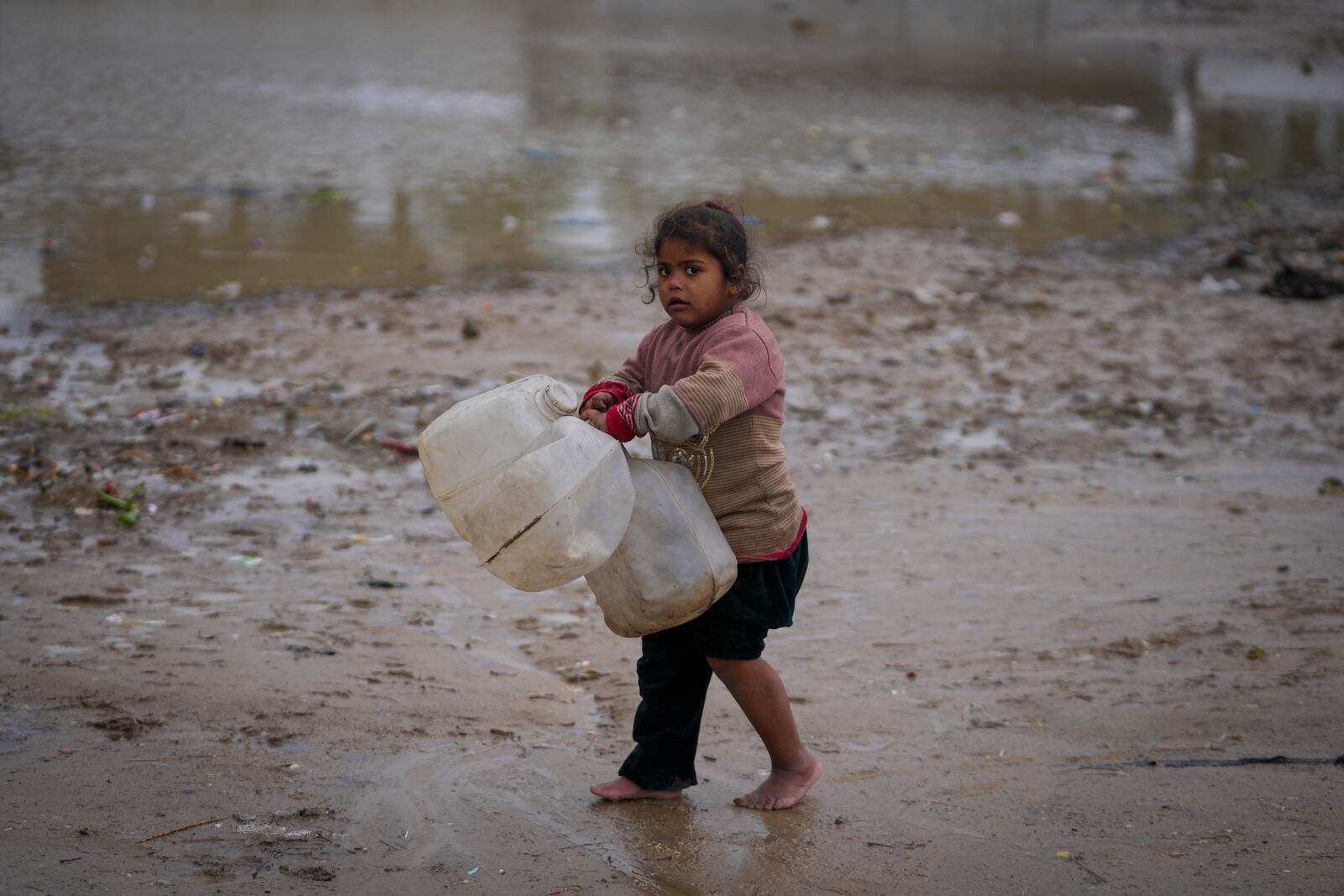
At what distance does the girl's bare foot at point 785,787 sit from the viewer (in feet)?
8.85

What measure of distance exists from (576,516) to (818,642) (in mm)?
1494

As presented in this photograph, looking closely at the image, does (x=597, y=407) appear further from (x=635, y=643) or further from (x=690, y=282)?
(x=635, y=643)

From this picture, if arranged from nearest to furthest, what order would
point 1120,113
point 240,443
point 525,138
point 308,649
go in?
point 308,649
point 240,443
point 525,138
point 1120,113

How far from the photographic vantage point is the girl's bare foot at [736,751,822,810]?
2697mm

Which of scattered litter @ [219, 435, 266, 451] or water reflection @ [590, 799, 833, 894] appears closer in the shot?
water reflection @ [590, 799, 833, 894]

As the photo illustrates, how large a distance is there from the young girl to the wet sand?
0.20m

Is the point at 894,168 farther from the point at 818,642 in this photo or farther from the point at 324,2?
the point at 324,2

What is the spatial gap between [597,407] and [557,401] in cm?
14

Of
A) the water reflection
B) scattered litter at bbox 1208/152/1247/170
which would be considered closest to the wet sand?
the water reflection

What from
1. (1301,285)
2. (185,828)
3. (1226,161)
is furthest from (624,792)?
(1226,161)

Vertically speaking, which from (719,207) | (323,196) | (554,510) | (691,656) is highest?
(719,207)

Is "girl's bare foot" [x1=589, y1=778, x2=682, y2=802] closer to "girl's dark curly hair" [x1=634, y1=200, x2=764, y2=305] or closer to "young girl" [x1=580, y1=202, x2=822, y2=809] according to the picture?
"young girl" [x1=580, y1=202, x2=822, y2=809]

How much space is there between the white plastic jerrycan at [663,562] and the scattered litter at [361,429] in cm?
264

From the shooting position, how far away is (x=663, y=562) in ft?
7.72
